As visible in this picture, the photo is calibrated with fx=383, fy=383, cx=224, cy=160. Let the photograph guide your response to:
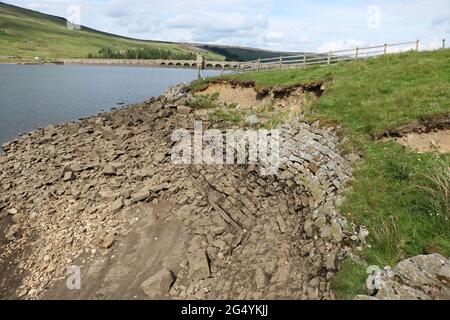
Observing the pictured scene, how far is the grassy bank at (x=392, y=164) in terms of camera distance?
13062mm

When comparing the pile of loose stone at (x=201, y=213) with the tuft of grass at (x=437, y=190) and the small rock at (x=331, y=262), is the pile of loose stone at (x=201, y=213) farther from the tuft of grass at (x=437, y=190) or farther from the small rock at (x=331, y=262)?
the tuft of grass at (x=437, y=190)

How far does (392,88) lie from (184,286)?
1935cm

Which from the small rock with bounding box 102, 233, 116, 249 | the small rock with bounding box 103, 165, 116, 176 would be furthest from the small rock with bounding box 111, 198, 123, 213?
the small rock with bounding box 103, 165, 116, 176

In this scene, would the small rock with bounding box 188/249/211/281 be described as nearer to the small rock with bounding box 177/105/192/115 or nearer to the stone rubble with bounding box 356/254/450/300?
the stone rubble with bounding box 356/254/450/300

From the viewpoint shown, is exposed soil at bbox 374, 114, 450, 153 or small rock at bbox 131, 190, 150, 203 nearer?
exposed soil at bbox 374, 114, 450, 153

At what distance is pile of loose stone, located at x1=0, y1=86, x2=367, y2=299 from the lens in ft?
47.9

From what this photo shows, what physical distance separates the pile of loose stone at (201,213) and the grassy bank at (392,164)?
0.87 metres

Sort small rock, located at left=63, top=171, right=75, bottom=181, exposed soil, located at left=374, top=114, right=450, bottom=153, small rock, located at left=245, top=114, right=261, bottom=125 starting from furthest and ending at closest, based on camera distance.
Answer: small rock, located at left=245, top=114, right=261, bottom=125, small rock, located at left=63, top=171, right=75, bottom=181, exposed soil, located at left=374, top=114, right=450, bottom=153

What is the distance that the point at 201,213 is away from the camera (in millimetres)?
18875

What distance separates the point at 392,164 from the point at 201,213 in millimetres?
9149

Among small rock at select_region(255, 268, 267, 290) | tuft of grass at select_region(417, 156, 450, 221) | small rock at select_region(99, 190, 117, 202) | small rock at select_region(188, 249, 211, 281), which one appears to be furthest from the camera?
small rock at select_region(99, 190, 117, 202)

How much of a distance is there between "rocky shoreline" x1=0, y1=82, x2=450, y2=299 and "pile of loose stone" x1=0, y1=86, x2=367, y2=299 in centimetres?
6

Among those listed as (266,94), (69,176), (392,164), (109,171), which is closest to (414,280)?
(392,164)

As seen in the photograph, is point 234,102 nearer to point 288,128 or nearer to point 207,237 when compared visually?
point 288,128
